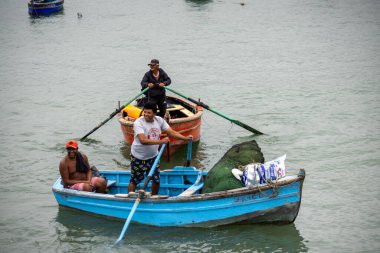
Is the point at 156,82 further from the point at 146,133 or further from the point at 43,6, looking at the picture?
the point at 43,6

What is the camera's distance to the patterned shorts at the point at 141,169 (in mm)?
9680

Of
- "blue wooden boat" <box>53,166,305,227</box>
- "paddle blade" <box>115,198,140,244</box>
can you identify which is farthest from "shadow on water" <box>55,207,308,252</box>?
"paddle blade" <box>115,198,140,244</box>

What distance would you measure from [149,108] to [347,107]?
34.7 feet

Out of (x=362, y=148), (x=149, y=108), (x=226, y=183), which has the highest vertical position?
(x=149, y=108)

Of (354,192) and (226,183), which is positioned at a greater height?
(226,183)

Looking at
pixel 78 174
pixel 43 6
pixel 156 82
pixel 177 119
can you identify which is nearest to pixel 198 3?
pixel 43 6

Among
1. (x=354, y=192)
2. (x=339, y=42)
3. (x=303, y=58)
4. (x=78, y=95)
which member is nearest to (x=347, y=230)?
(x=354, y=192)

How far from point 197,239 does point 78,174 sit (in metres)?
2.24

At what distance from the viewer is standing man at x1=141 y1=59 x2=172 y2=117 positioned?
12.7m

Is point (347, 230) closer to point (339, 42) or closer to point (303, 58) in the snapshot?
point (303, 58)

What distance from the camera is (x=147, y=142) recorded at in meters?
9.28

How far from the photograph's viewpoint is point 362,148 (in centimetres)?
1470

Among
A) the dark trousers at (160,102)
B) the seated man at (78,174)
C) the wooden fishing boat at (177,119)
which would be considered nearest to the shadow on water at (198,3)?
the wooden fishing boat at (177,119)

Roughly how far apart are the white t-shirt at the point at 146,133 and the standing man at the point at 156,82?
3.20m
